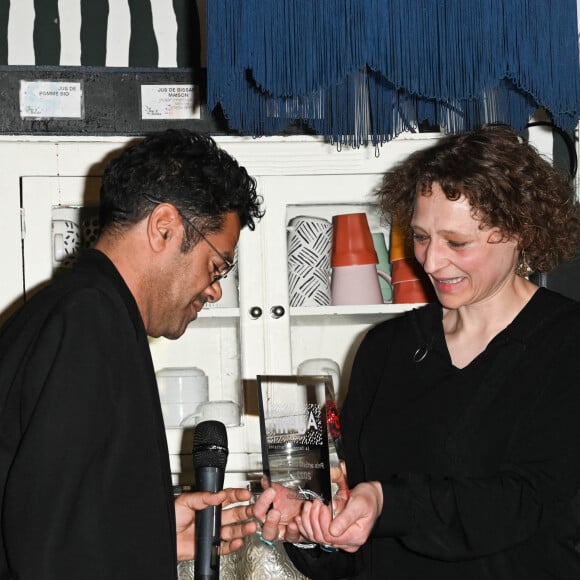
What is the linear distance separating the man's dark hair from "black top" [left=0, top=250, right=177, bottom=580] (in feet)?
0.74

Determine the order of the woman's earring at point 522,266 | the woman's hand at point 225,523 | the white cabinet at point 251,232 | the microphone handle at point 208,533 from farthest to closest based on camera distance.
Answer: the white cabinet at point 251,232 → the woman's earring at point 522,266 → the woman's hand at point 225,523 → the microphone handle at point 208,533

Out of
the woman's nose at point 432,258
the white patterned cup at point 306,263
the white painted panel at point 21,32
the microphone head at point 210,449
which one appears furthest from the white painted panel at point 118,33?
the microphone head at point 210,449

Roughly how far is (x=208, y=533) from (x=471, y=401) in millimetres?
480

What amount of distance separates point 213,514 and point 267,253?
105 cm

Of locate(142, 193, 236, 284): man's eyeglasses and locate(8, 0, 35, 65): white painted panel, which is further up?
locate(8, 0, 35, 65): white painted panel

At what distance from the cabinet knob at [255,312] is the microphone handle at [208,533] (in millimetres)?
910

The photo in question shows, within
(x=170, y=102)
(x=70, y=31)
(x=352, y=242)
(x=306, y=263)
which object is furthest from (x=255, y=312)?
(x=70, y=31)

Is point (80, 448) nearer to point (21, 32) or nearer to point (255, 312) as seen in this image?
point (255, 312)

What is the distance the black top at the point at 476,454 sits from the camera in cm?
146

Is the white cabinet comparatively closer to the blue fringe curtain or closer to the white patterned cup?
the white patterned cup

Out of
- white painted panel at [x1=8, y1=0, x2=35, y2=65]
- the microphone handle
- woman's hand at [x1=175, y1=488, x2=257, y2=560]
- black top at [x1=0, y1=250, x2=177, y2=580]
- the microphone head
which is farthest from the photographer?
white painted panel at [x1=8, y1=0, x2=35, y2=65]

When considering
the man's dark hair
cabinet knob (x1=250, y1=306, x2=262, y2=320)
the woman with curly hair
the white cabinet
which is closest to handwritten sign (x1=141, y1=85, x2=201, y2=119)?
the white cabinet

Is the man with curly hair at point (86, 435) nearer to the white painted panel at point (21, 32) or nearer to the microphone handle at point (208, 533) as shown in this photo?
the microphone handle at point (208, 533)

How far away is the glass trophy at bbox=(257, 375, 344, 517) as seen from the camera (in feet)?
4.55
